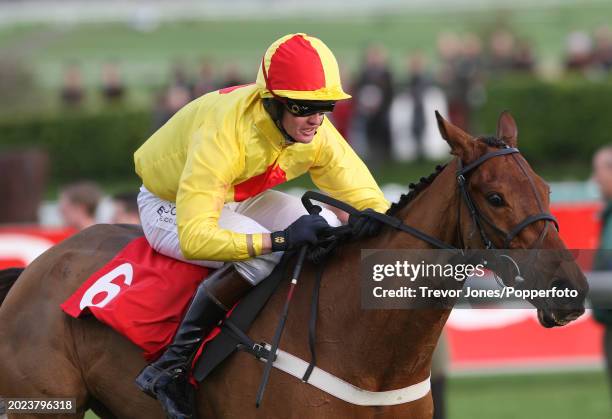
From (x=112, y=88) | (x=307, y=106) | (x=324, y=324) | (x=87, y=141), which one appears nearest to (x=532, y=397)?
(x=324, y=324)

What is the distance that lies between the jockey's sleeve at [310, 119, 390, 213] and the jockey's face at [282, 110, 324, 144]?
1.41 ft

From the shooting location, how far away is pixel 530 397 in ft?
30.2

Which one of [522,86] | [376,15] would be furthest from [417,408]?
[376,15]

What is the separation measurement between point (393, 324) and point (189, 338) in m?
0.92

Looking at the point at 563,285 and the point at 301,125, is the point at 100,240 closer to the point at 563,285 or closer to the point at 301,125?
the point at 301,125

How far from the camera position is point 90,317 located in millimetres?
5309

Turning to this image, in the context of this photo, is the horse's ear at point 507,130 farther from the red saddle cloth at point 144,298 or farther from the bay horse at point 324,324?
the red saddle cloth at point 144,298

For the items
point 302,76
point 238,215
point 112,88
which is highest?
point 302,76

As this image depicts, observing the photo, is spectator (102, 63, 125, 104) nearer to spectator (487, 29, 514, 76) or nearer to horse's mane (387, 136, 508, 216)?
spectator (487, 29, 514, 76)

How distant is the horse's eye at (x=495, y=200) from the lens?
4.23 metres

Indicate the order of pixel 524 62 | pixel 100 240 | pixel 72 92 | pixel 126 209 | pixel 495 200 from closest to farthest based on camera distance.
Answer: pixel 495 200
pixel 100 240
pixel 126 209
pixel 524 62
pixel 72 92

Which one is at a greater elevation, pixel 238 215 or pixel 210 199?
pixel 210 199

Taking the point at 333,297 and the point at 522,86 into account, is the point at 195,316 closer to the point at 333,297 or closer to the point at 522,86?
the point at 333,297

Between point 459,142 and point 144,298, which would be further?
point 144,298
